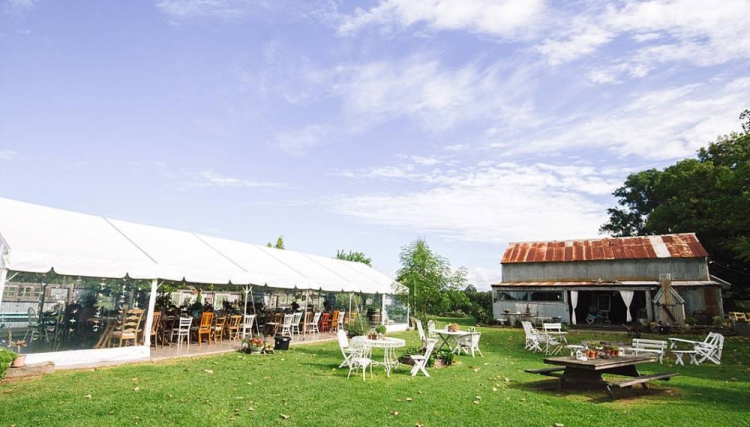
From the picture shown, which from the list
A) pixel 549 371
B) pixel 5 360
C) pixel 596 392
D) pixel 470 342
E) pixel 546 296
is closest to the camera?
pixel 5 360

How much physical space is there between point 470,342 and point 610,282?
1587 centimetres

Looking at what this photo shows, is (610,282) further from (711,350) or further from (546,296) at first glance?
(711,350)

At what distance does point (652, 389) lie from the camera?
24.9 feet

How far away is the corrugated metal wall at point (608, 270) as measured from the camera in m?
23.5

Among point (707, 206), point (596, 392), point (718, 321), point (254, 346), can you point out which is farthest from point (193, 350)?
point (707, 206)

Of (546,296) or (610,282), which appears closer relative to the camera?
(610,282)

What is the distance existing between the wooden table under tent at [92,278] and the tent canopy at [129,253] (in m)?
0.02

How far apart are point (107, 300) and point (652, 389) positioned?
12138mm

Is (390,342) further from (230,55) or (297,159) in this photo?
(297,159)

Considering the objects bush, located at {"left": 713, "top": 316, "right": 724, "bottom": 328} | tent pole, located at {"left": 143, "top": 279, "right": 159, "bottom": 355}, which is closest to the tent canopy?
tent pole, located at {"left": 143, "top": 279, "right": 159, "bottom": 355}

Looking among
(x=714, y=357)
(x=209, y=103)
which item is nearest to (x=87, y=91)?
(x=209, y=103)

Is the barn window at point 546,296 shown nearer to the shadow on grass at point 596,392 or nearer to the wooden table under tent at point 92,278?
the wooden table under tent at point 92,278

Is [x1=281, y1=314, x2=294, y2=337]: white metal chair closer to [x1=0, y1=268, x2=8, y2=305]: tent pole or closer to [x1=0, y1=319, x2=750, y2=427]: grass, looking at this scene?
[x1=0, y1=319, x2=750, y2=427]: grass

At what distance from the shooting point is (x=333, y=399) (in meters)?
6.31
